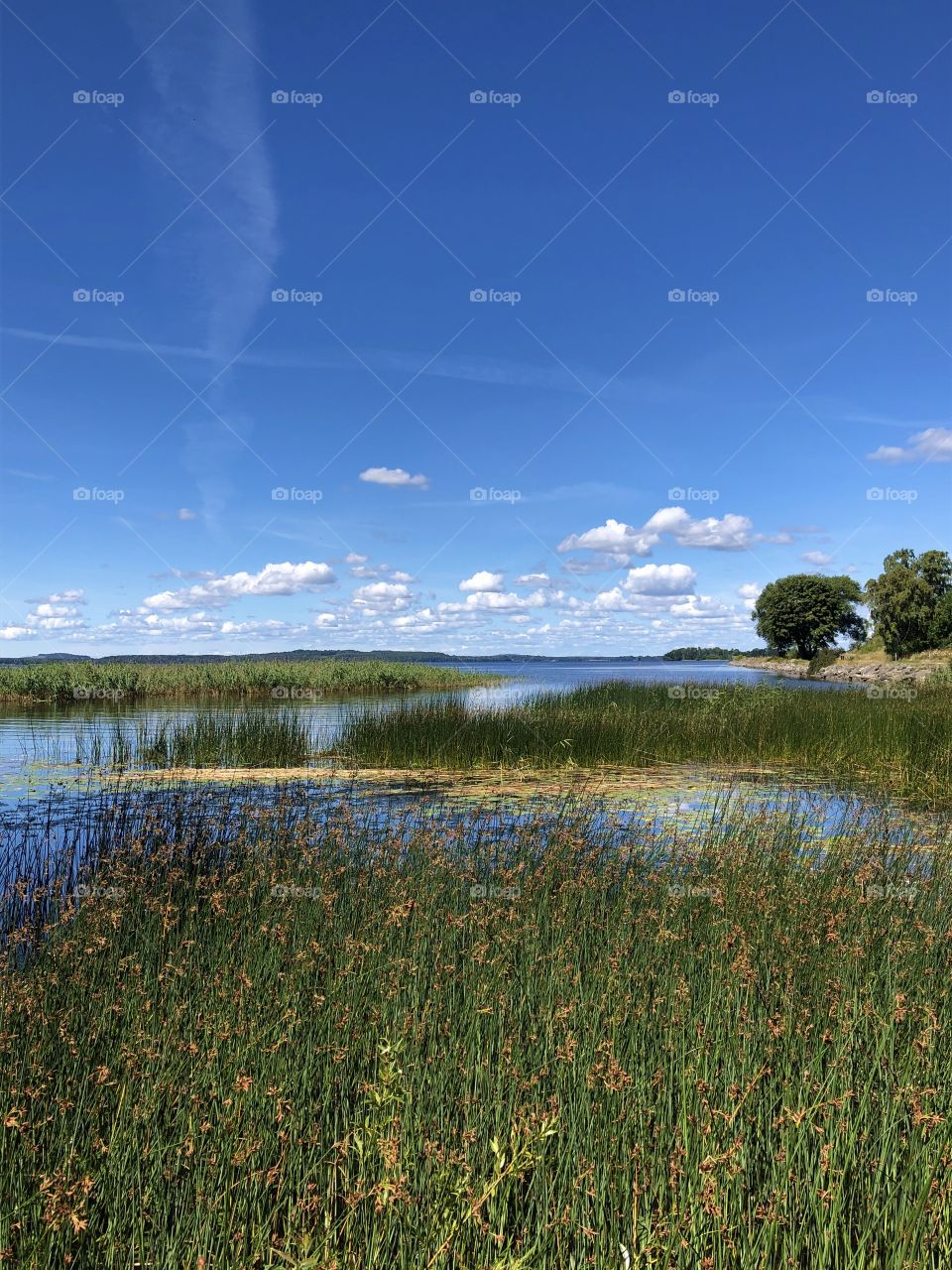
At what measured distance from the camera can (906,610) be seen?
5728cm

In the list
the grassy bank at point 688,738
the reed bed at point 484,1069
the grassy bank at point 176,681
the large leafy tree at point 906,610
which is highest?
the large leafy tree at point 906,610

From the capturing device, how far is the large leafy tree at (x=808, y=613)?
7438cm

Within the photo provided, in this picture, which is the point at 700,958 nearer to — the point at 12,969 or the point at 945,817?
the point at 12,969

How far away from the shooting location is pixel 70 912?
16.5 ft

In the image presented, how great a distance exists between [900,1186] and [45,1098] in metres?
3.29

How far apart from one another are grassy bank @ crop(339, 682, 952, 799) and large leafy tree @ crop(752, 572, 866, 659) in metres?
61.5

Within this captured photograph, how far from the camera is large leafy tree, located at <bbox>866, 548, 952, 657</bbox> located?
5709 cm

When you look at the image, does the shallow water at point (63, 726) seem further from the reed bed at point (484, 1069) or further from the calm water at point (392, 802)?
the reed bed at point (484, 1069)

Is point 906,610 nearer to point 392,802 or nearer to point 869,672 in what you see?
point 869,672

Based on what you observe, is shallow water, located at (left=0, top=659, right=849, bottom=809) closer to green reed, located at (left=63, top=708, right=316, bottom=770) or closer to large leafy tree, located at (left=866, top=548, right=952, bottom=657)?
green reed, located at (left=63, top=708, right=316, bottom=770)

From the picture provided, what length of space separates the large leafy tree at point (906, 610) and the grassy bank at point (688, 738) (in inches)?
1794

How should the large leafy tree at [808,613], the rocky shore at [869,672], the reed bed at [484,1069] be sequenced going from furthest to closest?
the large leafy tree at [808,613], the rocky shore at [869,672], the reed bed at [484,1069]

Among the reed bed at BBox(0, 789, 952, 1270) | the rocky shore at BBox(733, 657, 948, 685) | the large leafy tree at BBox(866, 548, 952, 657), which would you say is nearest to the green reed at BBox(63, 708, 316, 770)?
the reed bed at BBox(0, 789, 952, 1270)

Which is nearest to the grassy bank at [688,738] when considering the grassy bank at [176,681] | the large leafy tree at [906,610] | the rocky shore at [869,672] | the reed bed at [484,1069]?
the reed bed at [484,1069]
